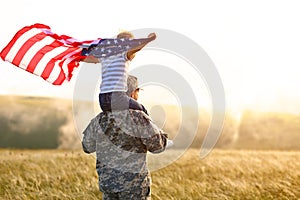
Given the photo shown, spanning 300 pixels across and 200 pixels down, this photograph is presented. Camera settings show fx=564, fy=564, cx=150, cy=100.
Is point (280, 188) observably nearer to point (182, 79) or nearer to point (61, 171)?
point (182, 79)

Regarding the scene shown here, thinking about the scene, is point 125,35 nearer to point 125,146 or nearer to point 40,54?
point 125,146

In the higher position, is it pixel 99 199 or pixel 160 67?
pixel 160 67

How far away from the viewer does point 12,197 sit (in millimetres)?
9305

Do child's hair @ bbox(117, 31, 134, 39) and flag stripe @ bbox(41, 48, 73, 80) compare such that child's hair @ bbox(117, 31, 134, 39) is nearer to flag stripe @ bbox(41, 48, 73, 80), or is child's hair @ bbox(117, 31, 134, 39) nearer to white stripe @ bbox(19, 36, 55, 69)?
flag stripe @ bbox(41, 48, 73, 80)

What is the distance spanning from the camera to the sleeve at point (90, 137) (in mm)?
6508

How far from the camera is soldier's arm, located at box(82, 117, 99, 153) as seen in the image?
650 cm

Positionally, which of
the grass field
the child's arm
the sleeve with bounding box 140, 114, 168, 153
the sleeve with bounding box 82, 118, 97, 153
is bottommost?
the grass field

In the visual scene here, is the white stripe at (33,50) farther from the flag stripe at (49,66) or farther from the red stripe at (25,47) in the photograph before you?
the flag stripe at (49,66)

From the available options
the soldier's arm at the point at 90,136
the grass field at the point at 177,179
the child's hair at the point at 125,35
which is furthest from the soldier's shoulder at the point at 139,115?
the grass field at the point at 177,179

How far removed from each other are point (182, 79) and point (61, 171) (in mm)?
4764

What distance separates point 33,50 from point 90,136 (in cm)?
203

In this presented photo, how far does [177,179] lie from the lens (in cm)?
1059

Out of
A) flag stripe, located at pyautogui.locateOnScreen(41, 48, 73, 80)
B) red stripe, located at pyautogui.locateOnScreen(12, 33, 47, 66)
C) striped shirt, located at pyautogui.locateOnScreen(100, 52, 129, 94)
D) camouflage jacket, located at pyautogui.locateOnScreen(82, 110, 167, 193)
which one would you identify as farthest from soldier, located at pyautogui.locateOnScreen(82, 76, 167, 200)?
red stripe, located at pyautogui.locateOnScreen(12, 33, 47, 66)

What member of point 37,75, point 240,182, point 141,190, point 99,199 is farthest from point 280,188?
point 37,75
